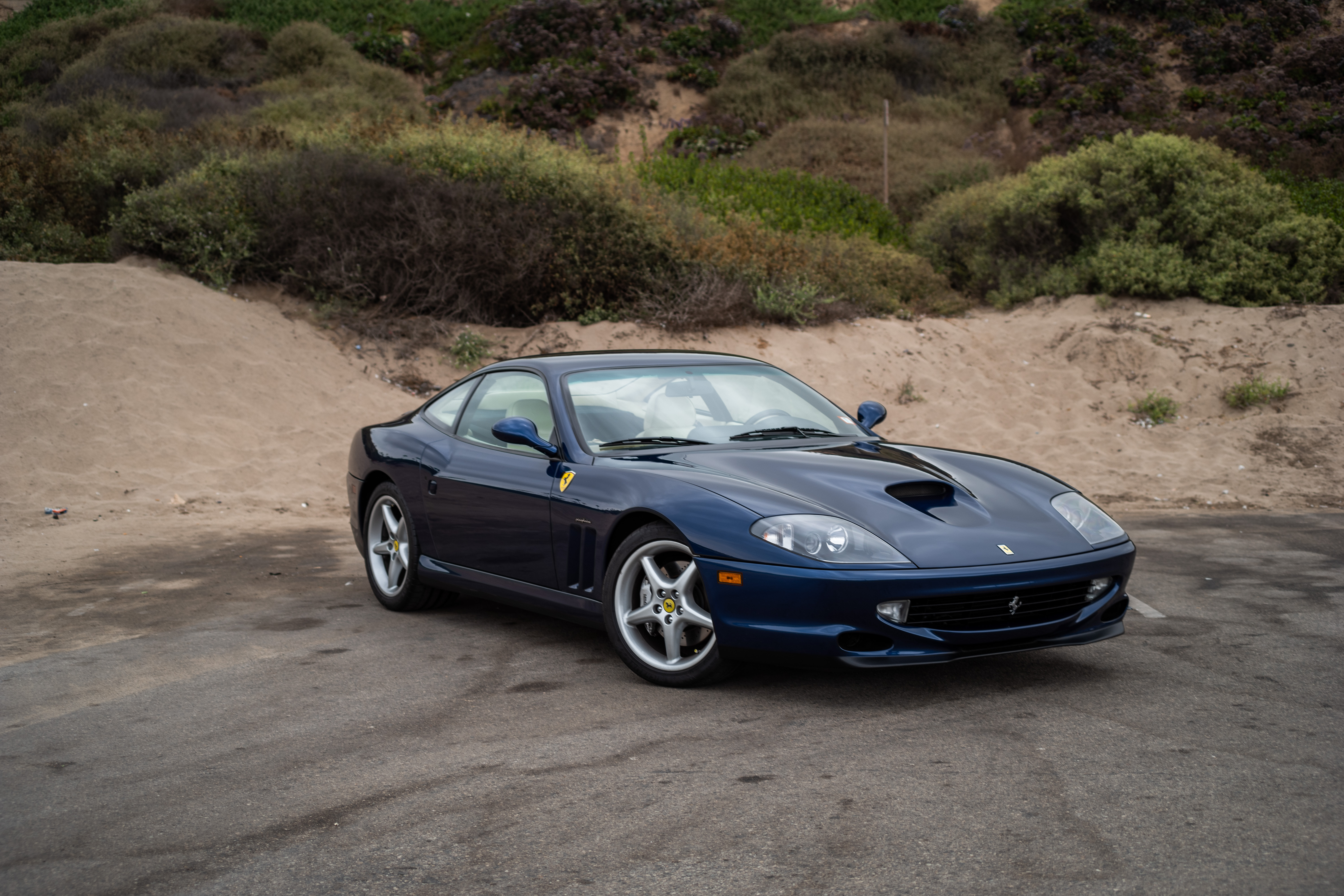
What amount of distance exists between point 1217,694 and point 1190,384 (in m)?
10.8

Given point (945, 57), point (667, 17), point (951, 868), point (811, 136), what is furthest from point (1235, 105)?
point (951, 868)

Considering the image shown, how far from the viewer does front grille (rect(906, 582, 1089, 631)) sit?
4.20m

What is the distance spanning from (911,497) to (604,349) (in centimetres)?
714

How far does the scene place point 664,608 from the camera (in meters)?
4.53

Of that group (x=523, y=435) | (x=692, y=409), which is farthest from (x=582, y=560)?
(x=692, y=409)

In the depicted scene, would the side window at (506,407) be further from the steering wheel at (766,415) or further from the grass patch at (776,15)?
the grass patch at (776,15)

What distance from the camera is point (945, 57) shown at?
3706cm

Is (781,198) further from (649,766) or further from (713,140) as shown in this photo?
(649,766)

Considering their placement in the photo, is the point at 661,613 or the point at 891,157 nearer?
the point at 661,613

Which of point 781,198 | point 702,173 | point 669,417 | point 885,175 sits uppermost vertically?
point 885,175

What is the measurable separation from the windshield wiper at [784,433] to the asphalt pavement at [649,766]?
1133 millimetres

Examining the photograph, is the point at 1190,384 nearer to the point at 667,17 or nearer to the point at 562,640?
the point at 562,640

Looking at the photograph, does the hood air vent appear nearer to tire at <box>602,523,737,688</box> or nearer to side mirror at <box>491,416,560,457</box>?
tire at <box>602,523,737,688</box>

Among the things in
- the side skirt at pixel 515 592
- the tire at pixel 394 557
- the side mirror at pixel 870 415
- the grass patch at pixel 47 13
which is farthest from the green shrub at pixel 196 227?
the grass patch at pixel 47 13
